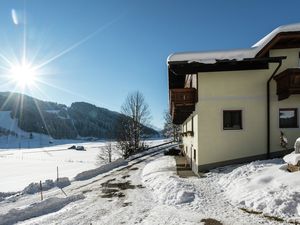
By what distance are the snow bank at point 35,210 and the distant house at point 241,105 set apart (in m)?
8.01

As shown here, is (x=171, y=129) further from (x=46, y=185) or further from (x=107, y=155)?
(x=46, y=185)

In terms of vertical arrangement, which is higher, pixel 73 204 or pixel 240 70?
pixel 240 70

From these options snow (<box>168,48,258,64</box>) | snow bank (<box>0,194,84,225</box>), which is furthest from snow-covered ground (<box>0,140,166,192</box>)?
snow (<box>168,48,258,64</box>)

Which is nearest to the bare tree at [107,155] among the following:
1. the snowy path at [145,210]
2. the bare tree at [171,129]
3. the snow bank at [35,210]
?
the bare tree at [171,129]

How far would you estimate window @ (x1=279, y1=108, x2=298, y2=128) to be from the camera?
Result: 1626cm

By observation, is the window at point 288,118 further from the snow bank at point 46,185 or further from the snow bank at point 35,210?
the snow bank at point 46,185

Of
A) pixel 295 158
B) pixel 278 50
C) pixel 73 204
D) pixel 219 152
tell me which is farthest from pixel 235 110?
pixel 73 204

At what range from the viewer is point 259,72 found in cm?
1631

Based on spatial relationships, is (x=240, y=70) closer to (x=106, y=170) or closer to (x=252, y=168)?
(x=252, y=168)

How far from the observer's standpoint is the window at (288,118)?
53.3 feet

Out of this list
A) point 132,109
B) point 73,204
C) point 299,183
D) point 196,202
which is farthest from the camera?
point 132,109

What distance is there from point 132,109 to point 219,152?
31.3 m

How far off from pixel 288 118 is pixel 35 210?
1439cm

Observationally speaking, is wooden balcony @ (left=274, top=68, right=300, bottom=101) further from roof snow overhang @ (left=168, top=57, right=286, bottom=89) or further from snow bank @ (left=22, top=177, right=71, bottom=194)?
snow bank @ (left=22, top=177, right=71, bottom=194)
